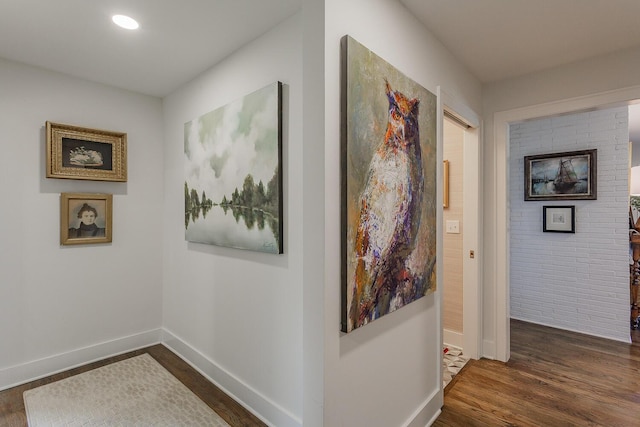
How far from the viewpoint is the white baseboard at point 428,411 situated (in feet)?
6.08

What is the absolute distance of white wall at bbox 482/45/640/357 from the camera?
88.9 inches

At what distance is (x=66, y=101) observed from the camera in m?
2.60

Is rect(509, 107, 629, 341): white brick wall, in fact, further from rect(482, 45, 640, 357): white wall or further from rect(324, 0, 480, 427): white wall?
rect(324, 0, 480, 427): white wall

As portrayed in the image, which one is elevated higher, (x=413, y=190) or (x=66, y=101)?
(x=66, y=101)

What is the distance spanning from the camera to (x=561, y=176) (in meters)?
3.54

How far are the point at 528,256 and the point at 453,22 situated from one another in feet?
9.85

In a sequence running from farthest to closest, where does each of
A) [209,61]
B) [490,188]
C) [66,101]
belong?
[490,188], [66,101], [209,61]

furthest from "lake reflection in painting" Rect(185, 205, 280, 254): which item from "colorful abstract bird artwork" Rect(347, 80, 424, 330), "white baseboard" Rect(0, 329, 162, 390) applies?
"white baseboard" Rect(0, 329, 162, 390)

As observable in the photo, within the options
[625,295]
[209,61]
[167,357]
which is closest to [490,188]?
[625,295]

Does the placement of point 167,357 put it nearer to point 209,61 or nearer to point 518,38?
point 209,61

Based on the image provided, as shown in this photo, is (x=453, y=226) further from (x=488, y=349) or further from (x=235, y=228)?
(x=235, y=228)

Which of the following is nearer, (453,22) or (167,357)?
(453,22)

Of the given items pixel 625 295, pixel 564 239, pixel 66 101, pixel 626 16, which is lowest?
pixel 625 295

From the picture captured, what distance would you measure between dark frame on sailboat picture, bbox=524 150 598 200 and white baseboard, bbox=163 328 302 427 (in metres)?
3.51
